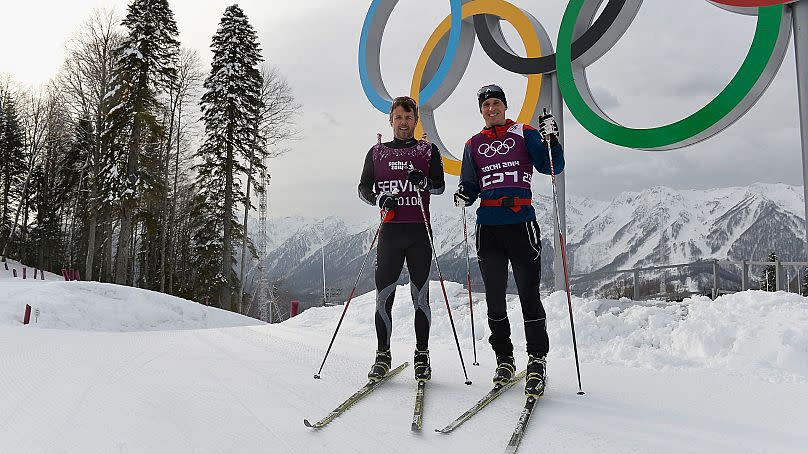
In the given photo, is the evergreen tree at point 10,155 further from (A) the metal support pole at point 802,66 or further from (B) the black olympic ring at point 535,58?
(A) the metal support pole at point 802,66

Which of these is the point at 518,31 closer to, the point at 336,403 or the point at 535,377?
the point at 535,377

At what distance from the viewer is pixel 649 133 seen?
232 inches

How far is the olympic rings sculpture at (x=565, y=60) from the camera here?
16.9 feet

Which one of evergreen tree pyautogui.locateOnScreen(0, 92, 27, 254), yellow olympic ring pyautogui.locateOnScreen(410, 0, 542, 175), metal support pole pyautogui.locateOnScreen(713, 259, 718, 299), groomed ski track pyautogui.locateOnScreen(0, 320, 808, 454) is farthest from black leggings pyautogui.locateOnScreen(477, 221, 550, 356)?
evergreen tree pyautogui.locateOnScreen(0, 92, 27, 254)

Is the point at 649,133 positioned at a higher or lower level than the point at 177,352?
higher

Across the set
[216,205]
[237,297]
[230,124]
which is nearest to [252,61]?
[230,124]

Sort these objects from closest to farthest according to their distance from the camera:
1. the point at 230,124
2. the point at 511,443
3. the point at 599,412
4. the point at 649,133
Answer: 1. the point at 511,443
2. the point at 599,412
3. the point at 649,133
4. the point at 230,124

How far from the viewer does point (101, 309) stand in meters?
9.36

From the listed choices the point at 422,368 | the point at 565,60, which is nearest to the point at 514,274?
the point at 422,368

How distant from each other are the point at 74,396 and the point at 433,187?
8.23ft

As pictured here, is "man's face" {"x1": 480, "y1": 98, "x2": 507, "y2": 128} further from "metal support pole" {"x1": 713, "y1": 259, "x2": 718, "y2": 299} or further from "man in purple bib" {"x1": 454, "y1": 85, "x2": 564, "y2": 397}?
"metal support pole" {"x1": 713, "y1": 259, "x2": 718, "y2": 299}

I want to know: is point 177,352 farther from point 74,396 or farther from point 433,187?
point 433,187

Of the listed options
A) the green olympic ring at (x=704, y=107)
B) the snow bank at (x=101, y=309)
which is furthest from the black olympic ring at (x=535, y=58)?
the snow bank at (x=101, y=309)

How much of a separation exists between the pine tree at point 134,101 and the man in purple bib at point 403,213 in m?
17.6
